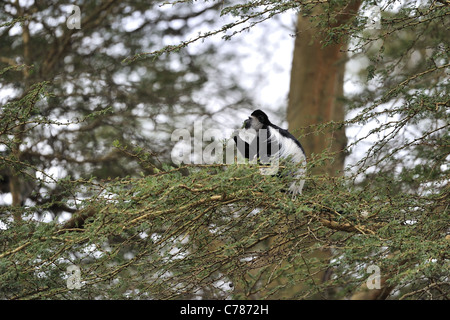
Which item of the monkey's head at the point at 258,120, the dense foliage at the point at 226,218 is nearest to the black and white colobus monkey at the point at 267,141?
the monkey's head at the point at 258,120

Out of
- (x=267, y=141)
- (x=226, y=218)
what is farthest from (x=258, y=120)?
(x=226, y=218)

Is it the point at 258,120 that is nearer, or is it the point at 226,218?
the point at 226,218

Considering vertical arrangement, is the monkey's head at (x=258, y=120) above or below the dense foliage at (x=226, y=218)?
above

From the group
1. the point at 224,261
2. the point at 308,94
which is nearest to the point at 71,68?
the point at 308,94

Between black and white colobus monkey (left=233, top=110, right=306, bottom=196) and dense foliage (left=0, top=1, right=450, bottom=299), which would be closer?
dense foliage (left=0, top=1, right=450, bottom=299)

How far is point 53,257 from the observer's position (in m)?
2.37

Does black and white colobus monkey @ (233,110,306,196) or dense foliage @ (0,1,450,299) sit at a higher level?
black and white colobus monkey @ (233,110,306,196)

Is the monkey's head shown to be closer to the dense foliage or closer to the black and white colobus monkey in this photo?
the black and white colobus monkey

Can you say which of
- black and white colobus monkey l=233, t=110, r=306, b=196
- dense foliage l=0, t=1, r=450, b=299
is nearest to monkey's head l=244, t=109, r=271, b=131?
black and white colobus monkey l=233, t=110, r=306, b=196

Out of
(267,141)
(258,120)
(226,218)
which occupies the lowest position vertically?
(226,218)

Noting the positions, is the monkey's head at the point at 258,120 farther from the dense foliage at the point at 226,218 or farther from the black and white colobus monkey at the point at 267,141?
the dense foliage at the point at 226,218

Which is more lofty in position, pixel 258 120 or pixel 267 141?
pixel 258 120

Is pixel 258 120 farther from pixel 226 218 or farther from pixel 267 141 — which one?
pixel 226 218

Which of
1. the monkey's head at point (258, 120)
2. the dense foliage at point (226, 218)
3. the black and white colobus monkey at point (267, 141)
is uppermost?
the monkey's head at point (258, 120)
